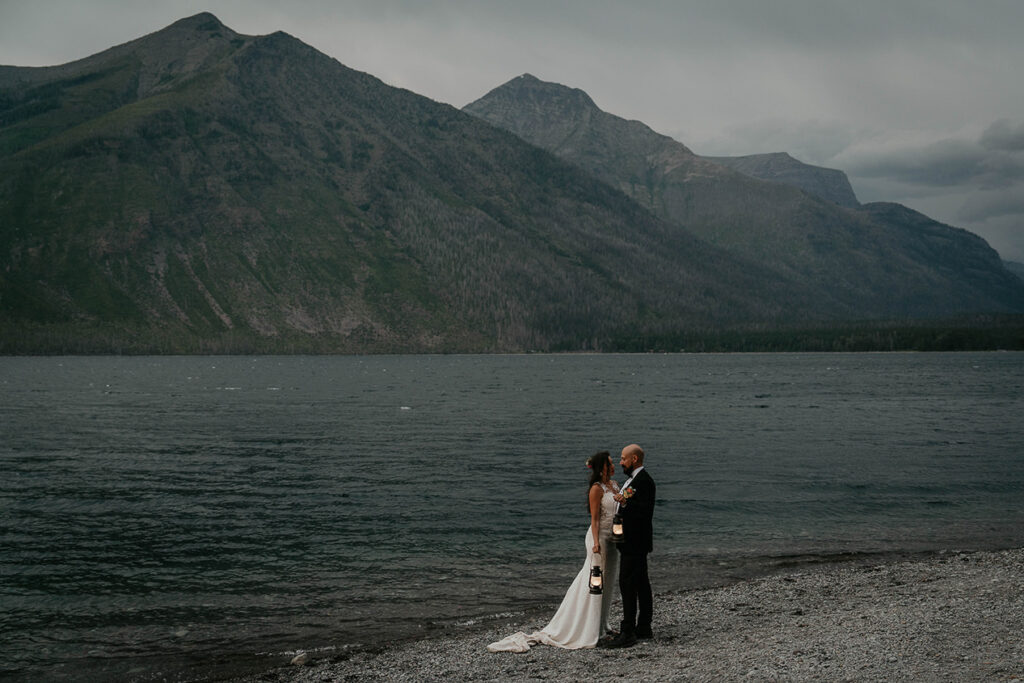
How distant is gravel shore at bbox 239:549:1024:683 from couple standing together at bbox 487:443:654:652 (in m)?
0.35

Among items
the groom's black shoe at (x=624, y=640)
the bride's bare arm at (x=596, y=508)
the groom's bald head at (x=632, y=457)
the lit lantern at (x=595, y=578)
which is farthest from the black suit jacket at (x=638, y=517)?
the groom's black shoe at (x=624, y=640)

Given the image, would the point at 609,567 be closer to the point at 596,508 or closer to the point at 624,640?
the point at 624,640

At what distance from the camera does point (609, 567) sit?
730 inches

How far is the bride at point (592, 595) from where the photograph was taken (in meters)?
17.6

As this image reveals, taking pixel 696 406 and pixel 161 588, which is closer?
pixel 161 588

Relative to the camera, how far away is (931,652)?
674 inches

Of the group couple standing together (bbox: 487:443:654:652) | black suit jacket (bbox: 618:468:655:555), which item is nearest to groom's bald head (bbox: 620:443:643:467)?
couple standing together (bbox: 487:443:654:652)

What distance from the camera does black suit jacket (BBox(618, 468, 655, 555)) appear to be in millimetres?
17484

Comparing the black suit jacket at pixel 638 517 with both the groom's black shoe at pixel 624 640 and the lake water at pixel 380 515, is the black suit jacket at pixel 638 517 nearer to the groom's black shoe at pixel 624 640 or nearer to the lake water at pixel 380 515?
the groom's black shoe at pixel 624 640

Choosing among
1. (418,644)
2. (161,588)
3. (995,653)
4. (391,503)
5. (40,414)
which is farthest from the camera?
(40,414)

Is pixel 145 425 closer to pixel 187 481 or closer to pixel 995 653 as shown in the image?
pixel 187 481

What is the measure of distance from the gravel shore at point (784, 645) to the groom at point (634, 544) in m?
0.48

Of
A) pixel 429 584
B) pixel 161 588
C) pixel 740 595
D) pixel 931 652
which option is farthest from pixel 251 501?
pixel 931 652

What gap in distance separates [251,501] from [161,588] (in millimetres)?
15337
